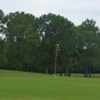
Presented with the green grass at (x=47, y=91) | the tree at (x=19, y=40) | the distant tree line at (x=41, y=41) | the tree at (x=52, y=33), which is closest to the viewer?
the green grass at (x=47, y=91)

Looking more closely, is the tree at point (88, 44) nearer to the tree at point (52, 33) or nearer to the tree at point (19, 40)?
the tree at point (52, 33)

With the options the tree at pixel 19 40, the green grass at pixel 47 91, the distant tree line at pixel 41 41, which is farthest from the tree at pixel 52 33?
the green grass at pixel 47 91

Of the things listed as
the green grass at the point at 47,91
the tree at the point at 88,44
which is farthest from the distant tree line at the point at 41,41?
the green grass at the point at 47,91

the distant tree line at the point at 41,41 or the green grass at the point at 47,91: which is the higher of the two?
the distant tree line at the point at 41,41

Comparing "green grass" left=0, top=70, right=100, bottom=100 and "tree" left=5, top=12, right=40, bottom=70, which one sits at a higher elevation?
"tree" left=5, top=12, right=40, bottom=70

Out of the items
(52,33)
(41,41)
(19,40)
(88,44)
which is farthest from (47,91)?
(88,44)

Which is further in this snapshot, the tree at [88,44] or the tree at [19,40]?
the tree at [88,44]

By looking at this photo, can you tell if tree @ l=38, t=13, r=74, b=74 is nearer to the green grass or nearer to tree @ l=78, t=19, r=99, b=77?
tree @ l=78, t=19, r=99, b=77

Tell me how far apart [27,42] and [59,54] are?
8.95 m

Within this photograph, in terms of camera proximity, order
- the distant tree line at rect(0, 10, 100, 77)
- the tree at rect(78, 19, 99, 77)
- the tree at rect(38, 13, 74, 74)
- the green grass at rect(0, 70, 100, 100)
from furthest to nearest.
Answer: the tree at rect(78, 19, 99, 77), the tree at rect(38, 13, 74, 74), the distant tree line at rect(0, 10, 100, 77), the green grass at rect(0, 70, 100, 100)

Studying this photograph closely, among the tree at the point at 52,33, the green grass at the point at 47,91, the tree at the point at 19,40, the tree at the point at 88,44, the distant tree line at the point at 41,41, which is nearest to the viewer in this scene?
the green grass at the point at 47,91

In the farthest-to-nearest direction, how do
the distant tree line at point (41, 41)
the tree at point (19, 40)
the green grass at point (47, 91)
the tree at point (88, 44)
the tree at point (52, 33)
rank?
the tree at point (88, 44), the tree at point (52, 33), the distant tree line at point (41, 41), the tree at point (19, 40), the green grass at point (47, 91)

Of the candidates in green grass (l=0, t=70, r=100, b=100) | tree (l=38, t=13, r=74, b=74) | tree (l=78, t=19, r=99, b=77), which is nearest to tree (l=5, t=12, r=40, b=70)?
tree (l=38, t=13, r=74, b=74)

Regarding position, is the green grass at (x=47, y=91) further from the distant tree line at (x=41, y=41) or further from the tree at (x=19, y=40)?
the distant tree line at (x=41, y=41)
